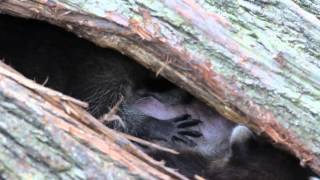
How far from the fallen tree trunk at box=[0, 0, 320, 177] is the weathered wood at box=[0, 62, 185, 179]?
12.6 inches

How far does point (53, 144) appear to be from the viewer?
5.45 ft

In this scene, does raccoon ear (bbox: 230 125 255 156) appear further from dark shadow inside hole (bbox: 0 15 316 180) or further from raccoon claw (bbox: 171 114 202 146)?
raccoon claw (bbox: 171 114 202 146)

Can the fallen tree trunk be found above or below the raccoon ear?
above

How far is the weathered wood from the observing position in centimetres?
163

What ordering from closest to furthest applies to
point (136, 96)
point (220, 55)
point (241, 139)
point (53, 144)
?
point (53, 144), point (220, 55), point (241, 139), point (136, 96)

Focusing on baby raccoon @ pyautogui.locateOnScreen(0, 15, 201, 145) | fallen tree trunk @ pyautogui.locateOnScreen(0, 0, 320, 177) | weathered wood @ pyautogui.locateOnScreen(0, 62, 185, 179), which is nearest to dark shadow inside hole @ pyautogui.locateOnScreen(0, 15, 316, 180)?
baby raccoon @ pyautogui.locateOnScreen(0, 15, 201, 145)

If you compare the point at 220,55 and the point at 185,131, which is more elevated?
the point at 220,55

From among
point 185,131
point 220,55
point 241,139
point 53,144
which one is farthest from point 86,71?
point 53,144

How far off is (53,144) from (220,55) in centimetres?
63

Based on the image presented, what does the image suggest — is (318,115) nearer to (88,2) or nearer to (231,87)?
(231,87)

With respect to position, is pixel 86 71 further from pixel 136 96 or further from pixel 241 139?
pixel 241 139

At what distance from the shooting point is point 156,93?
2.59 metres

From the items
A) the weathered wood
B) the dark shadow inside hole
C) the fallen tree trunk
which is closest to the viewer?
the weathered wood

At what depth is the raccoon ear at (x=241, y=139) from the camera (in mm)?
2316
